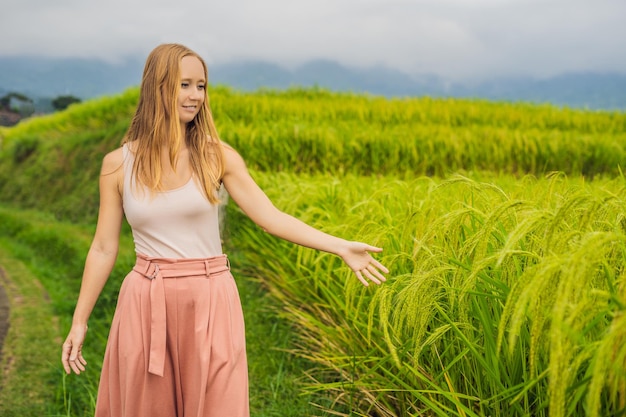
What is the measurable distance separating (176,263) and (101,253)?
0.30 metres

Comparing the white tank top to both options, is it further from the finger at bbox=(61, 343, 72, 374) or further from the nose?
the finger at bbox=(61, 343, 72, 374)

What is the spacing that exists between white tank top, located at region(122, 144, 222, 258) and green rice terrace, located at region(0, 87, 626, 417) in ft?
2.00

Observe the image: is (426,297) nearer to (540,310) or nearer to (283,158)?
(540,310)

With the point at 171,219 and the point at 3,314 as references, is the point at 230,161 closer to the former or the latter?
the point at 171,219

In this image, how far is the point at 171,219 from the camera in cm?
224

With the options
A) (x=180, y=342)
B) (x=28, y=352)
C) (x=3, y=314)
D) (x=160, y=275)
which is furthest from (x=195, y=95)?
(x=3, y=314)

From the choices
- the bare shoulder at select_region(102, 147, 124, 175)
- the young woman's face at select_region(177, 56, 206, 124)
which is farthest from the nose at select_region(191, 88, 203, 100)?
the bare shoulder at select_region(102, 147, 124, 175)

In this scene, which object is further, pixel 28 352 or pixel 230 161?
pixel 28 352

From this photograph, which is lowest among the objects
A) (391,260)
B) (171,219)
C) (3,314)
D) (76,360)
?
(3,314)

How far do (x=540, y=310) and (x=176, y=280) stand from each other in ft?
3.56

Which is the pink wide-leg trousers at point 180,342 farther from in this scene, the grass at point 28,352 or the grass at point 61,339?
the grass at point 28,352

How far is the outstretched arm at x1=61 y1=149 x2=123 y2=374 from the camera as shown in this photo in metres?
2.33

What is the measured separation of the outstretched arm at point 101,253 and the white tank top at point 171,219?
0.26 feet

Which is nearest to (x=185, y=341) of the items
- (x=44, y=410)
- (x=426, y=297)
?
(x=426, y=297)
